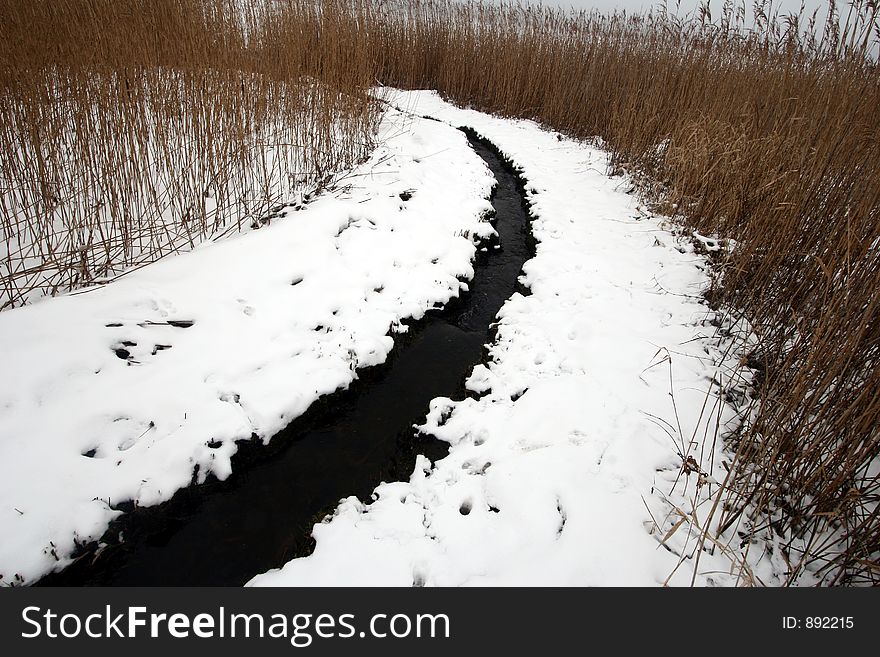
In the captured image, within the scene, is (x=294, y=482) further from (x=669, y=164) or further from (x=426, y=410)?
(x=669, y=164)

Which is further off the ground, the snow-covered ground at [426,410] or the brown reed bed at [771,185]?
the brown reed bed at [771,185]

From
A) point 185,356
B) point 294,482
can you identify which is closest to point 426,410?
point 294,482

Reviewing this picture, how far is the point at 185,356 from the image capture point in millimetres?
2219

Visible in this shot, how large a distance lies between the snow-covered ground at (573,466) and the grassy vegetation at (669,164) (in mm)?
181

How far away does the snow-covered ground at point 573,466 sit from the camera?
4.91ft

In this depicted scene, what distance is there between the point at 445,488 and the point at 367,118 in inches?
184

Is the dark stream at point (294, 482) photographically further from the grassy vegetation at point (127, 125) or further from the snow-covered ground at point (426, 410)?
→ the grassy vegetation at point (127, 125)

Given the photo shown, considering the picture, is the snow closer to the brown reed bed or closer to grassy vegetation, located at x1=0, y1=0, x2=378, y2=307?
grassy vegetation, located at x1=0, y1=0, x2=378, y2=307

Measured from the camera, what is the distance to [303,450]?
7.09 feet

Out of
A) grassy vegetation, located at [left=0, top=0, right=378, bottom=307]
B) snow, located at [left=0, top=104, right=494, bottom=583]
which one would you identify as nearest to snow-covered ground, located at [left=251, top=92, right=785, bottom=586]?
snow, located at [left=0, top=104, right=494, bottom=583]

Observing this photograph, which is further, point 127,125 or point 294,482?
point 127,125

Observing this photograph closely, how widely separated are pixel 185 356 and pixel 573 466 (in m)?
2.03

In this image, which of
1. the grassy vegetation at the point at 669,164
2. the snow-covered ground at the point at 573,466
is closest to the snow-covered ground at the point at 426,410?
the snow-covered ground at the point at 573,466
